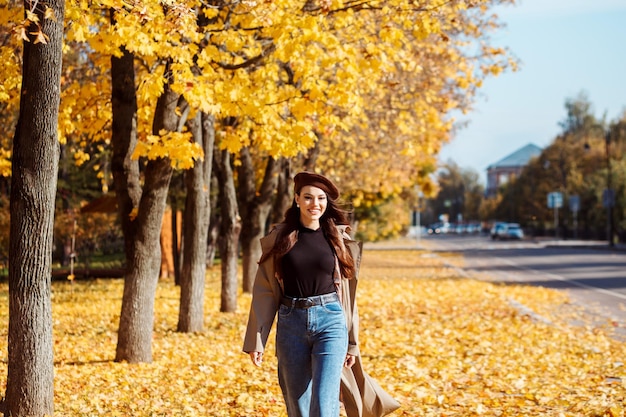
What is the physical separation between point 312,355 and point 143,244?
5830mm

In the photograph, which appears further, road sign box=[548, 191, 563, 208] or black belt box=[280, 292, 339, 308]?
road sign box=[548, 191, 563, 208]

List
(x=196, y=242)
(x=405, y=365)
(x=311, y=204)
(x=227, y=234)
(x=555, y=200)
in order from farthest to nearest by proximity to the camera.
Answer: (x=555, y=200) < (x=227, y=234) < (x=196, y=242) < (x=405, y=365) < (x=311, y=204)

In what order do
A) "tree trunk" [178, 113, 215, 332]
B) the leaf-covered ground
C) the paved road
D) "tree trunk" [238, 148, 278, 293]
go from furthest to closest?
→ "tree trunk" [238, 148, 278, 293]
the paved road
"tree trunk" [178, 113, 215, 332]
the leaf-covered ground

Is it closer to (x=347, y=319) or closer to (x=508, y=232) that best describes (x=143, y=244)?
(x=347, y=319)

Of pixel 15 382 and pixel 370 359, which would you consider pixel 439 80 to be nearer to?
pixel 370 359

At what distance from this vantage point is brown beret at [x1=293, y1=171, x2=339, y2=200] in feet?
18.7

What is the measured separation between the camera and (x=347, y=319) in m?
5.77

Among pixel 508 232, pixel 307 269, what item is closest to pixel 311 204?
pixel 307 269

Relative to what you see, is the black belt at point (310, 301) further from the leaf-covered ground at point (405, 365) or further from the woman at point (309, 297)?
the leaf-covered ground at point (405, 365)

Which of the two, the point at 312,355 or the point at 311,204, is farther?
the point at 311,204

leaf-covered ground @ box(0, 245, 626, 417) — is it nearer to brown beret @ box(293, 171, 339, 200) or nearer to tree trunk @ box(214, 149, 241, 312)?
tree trunk @ box(214, 149, 241, 312)

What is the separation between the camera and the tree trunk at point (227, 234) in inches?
704

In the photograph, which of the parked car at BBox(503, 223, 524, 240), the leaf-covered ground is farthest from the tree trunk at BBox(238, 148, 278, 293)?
the parked car at BBox(503, 223, 524, 240)

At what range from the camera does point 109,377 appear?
9.94 m
